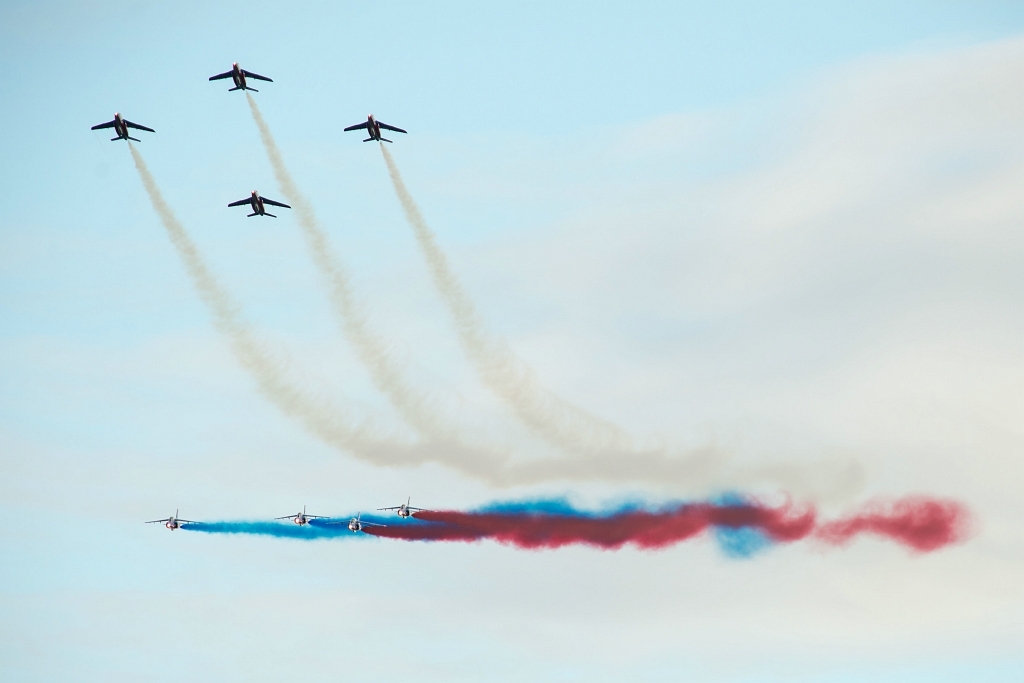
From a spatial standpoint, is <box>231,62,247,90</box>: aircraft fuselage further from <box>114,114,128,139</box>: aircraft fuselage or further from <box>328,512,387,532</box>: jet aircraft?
<box>328,512,387,532</box>: jet aircraft

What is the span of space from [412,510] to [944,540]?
35.0 meters

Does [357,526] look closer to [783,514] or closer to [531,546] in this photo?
[531,546]

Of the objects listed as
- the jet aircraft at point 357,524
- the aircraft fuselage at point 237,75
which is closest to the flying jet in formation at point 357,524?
the jet aircraft at point 357,524

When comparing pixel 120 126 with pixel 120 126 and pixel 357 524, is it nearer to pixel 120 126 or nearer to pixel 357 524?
pixel 120 126

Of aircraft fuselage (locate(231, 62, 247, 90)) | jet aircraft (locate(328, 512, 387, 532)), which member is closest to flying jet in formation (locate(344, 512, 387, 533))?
jet aircraft (locate(328, 512, 387, 532))

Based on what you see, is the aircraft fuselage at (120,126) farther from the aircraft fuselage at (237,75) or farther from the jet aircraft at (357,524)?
the jet aircraft at (357,524)

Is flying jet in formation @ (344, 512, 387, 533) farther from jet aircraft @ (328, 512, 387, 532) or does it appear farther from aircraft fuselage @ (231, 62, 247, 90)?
aircraft fuselage @ (231, 62, 247, 90)

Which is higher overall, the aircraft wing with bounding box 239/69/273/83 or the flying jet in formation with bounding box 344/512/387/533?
the aircraft wing with bounding box 239/69/273/83

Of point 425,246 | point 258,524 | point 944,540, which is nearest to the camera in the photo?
point 944,540

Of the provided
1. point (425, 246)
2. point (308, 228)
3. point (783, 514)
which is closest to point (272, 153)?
point (308, 228)

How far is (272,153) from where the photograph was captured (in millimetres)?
103562

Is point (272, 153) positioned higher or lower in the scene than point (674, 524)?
higher

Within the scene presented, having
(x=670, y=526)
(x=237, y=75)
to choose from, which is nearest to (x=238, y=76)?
(x=237, y=75)

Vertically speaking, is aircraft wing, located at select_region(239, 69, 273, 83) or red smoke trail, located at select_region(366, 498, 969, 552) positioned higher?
aircraft wing, located at select_region(239, 69, 273, 83)
